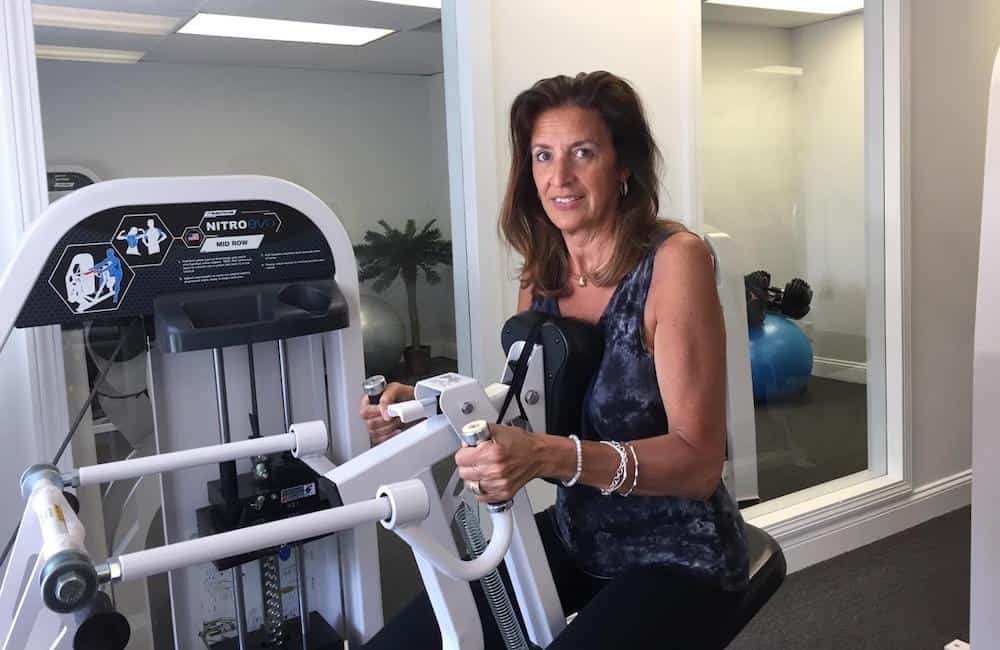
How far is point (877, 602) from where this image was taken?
112 inches

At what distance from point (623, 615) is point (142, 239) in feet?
3.41

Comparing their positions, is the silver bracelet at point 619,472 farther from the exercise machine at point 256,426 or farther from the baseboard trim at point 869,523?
the baseboard trim at point 869,523

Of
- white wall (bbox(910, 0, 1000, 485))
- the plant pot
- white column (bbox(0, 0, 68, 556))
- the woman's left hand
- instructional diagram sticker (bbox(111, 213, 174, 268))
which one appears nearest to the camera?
the woman's left hand

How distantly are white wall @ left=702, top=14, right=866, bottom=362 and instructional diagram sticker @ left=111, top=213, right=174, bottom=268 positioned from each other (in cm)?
192

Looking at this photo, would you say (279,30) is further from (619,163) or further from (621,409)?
(621,409)

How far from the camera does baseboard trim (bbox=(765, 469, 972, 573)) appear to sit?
10.3 ft

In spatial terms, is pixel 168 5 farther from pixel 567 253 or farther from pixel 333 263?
pixel 567 253

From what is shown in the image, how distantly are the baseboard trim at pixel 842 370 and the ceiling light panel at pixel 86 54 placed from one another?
2.71 meters

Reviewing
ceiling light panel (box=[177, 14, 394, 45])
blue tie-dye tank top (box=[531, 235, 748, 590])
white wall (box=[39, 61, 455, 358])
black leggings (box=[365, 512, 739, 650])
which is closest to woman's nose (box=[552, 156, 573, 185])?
blue tie-dye tank top (box=[531, 235, 748, 590])

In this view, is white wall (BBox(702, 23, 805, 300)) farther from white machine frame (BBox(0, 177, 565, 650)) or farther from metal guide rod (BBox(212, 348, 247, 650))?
metal guide rod (BBox(212, 348, 247, 650))

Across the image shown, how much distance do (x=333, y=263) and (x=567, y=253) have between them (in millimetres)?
459

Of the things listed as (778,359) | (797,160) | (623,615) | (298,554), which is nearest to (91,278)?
(298,554)

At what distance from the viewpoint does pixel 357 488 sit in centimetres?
115

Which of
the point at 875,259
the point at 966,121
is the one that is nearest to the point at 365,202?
the point at 875,259
